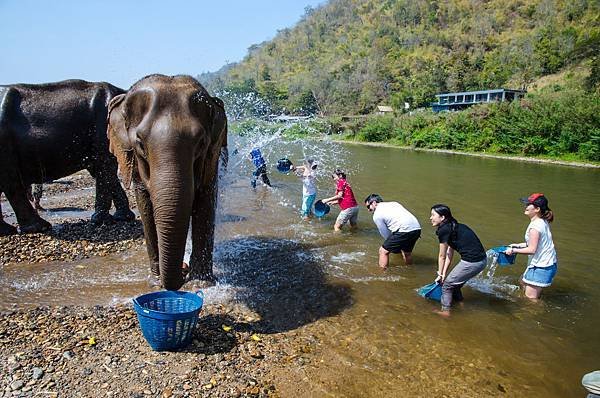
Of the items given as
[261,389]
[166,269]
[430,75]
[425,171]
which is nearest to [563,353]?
[261,389]

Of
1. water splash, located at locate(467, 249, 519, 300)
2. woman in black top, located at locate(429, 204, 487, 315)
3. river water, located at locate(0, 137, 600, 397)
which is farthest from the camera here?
water splash, located at locate(467, 249, 519, 300)

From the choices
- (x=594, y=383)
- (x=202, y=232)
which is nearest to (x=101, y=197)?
(x=202, y=232)

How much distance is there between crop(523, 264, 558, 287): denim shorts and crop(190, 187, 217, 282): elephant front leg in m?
4.77

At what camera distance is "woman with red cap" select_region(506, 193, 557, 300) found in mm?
6426

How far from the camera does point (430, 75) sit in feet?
257

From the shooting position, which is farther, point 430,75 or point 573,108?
point 430,75

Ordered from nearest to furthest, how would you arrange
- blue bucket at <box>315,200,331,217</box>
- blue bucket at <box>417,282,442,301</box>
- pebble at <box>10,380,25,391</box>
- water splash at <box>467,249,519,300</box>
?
pebble at <box>10,380,25,391</box>, blue bucket at <box>417,282,442,301</box>, water splash at <box>467,249,519,300</box>, blue bucket at <box>315,200,331,217</box>

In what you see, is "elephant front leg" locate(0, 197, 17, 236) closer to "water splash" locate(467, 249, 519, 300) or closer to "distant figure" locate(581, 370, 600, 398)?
"water splash" locate(467, 249, 519, 300)

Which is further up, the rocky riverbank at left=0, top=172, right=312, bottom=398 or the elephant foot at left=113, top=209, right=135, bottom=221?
the elephant foot at left=113, top=209, right=135, bottom=221

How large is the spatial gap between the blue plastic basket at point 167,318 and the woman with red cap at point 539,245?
4644 millimetres

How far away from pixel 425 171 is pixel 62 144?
19.6 metres

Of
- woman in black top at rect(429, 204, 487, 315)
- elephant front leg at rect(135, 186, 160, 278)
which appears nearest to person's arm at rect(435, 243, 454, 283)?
woman in black top at rect(429, 204, 487, 315)

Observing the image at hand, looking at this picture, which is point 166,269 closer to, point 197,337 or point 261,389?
point 197,337

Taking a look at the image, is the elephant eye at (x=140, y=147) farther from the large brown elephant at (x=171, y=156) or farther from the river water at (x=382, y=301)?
the river water at (x=382, y=301)
